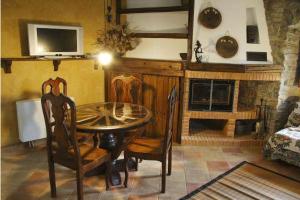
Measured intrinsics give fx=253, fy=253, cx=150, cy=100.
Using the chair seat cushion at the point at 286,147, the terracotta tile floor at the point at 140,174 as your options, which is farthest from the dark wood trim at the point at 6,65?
the chair seat cushion at the point at 286,147

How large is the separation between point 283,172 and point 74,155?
8.05ft

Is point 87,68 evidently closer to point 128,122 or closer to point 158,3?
point 158,3

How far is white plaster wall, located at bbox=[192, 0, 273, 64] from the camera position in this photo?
12.0 feet

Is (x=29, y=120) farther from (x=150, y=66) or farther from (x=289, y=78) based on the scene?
(x=289, y=78)

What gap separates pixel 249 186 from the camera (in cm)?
266

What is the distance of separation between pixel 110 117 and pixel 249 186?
1625 millimetres

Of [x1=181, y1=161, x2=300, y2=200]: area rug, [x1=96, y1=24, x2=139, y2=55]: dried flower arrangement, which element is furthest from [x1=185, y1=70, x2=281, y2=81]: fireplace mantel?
[x1=181, y1=161, x2=300, y2=200]: area rug

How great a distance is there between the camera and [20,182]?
2.64m

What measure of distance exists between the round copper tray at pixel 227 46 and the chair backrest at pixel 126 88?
1.33 metres

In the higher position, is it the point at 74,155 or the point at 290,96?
the point at 290,96

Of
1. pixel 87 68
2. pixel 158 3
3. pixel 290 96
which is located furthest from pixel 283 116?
pixel 87 68

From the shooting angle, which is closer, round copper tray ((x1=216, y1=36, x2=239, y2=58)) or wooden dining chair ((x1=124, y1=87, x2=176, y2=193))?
wooden dining chair ((x1=124, y1=87, x2=176, y2=193))

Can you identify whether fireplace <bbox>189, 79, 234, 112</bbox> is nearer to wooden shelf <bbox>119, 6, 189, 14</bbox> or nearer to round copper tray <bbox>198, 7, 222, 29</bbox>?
round copper tray <bbox>198, 7, 222, 29</bbox>

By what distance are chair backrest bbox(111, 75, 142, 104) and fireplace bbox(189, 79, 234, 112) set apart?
2.72 ft
